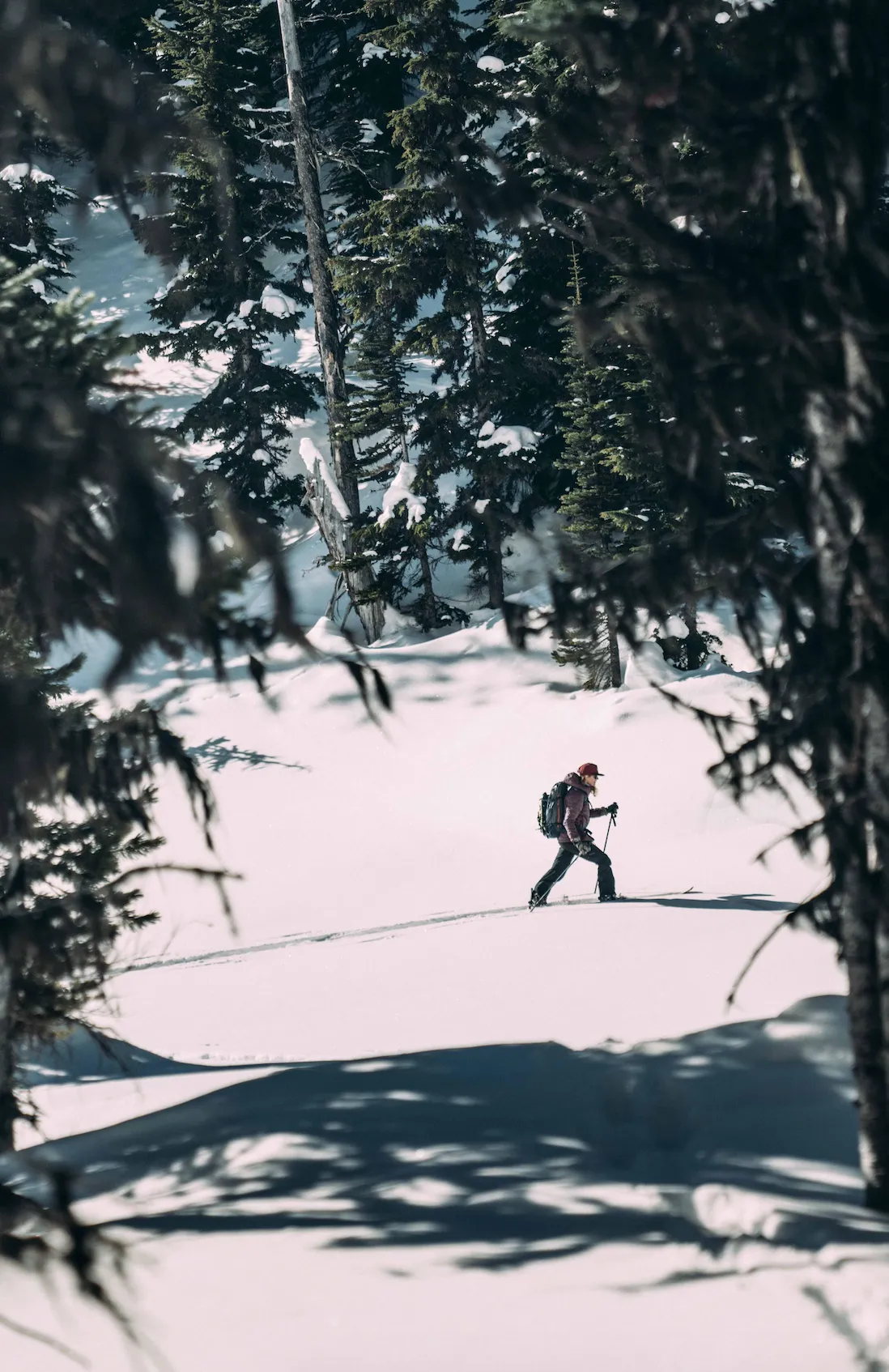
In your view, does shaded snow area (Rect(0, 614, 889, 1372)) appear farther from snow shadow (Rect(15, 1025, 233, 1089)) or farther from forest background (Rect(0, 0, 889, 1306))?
forest background (Rect(0, 0, 889, 1306))

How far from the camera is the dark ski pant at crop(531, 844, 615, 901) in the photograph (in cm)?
1319

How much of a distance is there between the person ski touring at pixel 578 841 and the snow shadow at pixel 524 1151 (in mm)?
4450

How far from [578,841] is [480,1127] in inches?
239

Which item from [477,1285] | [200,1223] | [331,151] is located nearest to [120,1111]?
[200,1223]

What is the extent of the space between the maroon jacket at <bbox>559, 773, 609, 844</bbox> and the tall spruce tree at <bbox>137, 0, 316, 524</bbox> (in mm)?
14700

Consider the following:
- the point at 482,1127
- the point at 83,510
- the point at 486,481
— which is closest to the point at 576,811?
the point at 482,1127

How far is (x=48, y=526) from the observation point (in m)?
3.27

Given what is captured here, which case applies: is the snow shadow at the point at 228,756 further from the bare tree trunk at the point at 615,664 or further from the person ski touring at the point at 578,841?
the person ski touring at the point at 578,841

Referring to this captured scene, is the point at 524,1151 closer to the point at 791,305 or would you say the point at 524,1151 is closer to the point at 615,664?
the point at 791,305

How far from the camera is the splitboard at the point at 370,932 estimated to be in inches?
545

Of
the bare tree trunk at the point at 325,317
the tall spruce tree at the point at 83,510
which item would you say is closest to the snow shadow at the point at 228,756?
the bare tree trunk at the point at 325,317

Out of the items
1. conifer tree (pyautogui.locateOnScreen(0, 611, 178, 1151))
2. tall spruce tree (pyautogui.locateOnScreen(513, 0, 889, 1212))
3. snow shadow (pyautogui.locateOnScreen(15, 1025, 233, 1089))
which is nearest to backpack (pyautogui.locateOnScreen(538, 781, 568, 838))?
snow shadow (pyautogui.locateOnScreen(15, 1025, 233, 1089))

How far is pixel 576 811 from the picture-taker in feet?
43.3

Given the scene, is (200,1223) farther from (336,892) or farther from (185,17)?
(185,17)
